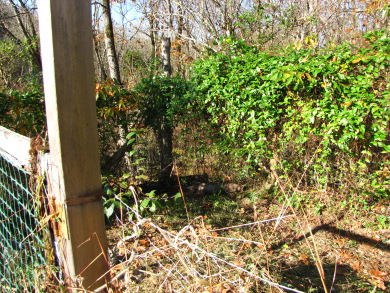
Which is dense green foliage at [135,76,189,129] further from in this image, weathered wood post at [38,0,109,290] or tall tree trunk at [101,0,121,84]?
weathered wood post at [38,0,109,290]

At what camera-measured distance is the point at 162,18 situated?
9383 millimetres

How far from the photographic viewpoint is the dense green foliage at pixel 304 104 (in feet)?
12.3

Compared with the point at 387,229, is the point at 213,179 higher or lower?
higher

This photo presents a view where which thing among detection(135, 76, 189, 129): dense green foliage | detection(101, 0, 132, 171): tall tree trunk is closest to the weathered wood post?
detection(135, 76, 189, 129): dense green foliage

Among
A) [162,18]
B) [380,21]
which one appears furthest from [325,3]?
[162,18]

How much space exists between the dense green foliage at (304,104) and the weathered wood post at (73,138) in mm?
2474

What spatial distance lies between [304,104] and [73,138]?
3.63 meters

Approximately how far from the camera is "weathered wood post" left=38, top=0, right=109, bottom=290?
1122mm

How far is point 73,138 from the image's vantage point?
1.18 m

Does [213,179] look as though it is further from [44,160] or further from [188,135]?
[44,160]

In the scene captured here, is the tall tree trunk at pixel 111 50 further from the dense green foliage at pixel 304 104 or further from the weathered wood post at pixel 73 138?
the weathered wood post at pixel 73 138

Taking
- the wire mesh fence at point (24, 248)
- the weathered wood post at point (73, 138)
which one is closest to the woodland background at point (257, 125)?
the wire mesh fence at point (24, 248)

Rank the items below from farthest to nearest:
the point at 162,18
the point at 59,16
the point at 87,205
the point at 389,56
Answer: the point at 162,18
the point at 389,56
the point at 87,205
the point at 59,16

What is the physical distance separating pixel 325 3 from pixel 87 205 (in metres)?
8.84
